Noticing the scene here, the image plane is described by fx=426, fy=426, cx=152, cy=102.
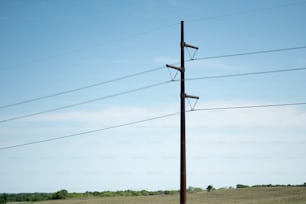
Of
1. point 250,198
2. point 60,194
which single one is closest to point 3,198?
point 60,194

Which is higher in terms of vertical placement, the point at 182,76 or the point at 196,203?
the point at 182,76

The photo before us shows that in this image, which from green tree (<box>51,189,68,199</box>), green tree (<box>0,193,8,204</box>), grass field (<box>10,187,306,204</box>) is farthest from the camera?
green tree (<box>51,189,68,199</box>)

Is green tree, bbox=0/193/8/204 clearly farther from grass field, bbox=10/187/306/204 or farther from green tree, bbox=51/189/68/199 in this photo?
grass field, bbox=10/187/306/204

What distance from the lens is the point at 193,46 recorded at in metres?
31.4

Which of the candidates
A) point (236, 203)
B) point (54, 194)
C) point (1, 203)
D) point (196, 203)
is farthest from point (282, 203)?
point (54, 194)

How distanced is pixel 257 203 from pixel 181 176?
38.1 m

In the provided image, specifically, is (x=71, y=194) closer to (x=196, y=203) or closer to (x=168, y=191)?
(x=168, y=191)

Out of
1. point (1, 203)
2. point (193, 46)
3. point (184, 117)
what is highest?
point (193, 46)

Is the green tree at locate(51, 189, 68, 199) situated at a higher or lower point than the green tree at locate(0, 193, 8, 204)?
higher

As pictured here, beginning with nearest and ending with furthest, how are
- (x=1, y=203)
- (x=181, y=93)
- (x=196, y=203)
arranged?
1. (x=181, y=93)
2. (x=196, y=203)
3. (x=1, y=203)

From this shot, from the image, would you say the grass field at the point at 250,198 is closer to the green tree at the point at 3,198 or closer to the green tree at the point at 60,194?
the green tree at the point at 3,198

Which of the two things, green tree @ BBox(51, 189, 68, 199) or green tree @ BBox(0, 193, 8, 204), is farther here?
green tree @ BBox(51, 189, 68, 199)

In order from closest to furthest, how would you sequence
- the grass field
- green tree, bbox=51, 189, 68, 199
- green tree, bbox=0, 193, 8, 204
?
the grass field, green tree, bbox=0, 193, 8, 204, green tree, bbox=51, 189, 68, 199

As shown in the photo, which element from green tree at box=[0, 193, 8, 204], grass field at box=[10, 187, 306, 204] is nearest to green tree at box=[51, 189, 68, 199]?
green tree at box=[0, 193, 8, 204]
